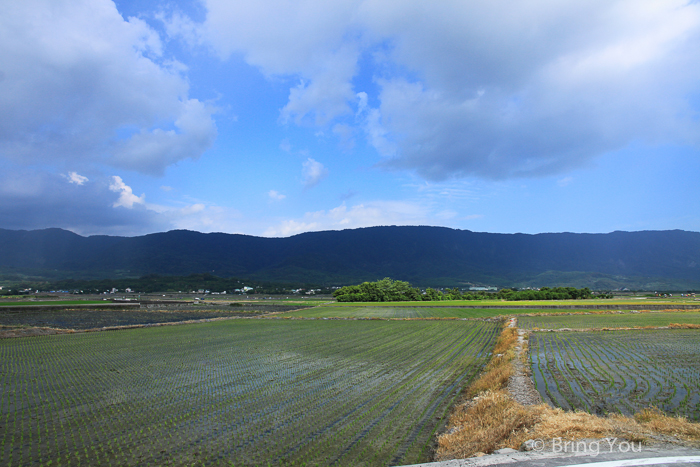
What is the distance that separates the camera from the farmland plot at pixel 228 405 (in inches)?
311

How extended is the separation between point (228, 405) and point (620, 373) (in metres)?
15.2

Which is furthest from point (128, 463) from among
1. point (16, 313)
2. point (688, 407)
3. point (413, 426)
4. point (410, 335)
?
point (16, 313)

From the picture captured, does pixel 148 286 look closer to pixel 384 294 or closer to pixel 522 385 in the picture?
pixel 384 294

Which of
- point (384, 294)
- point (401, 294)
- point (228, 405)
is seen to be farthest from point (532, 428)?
point (401, 294)

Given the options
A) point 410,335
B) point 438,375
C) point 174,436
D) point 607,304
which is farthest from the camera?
point 607,304

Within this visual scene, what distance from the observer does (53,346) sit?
83.3ft

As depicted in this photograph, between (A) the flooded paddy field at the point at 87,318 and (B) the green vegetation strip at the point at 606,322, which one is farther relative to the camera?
(A) the flooded paddy field at the point at 87,318

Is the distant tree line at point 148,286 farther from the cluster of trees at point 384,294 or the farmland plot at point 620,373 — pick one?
the farmland plot at point 620,373

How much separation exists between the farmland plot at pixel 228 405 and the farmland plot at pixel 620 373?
3.34 meters

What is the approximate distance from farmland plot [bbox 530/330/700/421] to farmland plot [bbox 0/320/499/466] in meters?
3.34

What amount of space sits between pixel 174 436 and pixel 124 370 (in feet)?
33.7

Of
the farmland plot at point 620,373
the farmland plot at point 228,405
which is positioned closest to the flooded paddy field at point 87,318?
the farmland plot at point 228,405

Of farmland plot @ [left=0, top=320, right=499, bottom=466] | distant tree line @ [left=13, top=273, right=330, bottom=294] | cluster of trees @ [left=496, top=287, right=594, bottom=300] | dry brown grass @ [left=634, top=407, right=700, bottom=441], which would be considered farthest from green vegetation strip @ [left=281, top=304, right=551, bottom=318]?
distant tree line @ [left=13, top=273, right=330, bottom=294]

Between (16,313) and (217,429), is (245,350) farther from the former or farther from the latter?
(16,313)
